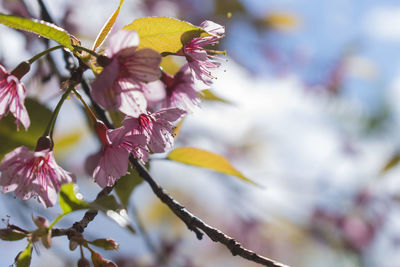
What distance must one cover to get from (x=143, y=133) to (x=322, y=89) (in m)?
4.41

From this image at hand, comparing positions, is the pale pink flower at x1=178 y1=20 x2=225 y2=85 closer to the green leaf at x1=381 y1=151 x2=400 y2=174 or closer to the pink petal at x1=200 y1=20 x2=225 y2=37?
the pink petal at x1=200 y1=20 x2=225 y2=37

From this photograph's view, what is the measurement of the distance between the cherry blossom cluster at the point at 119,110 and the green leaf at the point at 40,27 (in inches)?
2.7

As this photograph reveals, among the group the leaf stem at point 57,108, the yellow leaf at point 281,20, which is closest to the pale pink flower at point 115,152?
the leaf stem at point 57,108

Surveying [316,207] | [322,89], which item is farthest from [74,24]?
[322,89]

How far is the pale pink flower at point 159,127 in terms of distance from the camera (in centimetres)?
93

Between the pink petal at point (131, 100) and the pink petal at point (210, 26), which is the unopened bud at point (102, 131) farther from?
the pink petal at point (210, 26)

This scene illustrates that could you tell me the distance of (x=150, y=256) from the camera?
2.53m

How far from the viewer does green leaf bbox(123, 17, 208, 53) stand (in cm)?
83

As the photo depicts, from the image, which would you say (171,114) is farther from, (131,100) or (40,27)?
(40,27)

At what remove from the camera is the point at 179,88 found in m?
1.05

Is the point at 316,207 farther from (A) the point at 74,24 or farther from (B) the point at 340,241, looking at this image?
(A) the point at 74,24

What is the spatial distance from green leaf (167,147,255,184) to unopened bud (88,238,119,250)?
1.28ft

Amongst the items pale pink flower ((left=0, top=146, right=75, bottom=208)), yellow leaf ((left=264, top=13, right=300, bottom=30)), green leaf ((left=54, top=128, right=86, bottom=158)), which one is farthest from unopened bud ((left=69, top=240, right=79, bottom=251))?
yellow leaf ((left=264, top=13, right=300, bottom=30))

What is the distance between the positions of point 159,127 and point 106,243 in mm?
270
